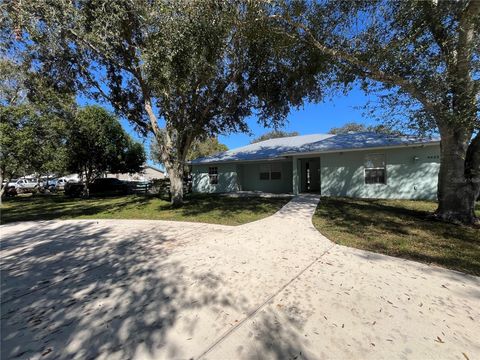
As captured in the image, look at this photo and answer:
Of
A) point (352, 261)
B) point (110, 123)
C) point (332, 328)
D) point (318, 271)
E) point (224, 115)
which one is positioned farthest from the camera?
point (110, 123)

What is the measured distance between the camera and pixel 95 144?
60.5ft

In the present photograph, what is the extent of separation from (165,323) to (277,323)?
1225 mm

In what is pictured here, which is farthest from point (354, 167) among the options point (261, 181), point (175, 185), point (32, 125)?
point (32, 125)

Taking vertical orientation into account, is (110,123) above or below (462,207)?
above

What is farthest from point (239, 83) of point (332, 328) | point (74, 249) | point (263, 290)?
point (332, 328)

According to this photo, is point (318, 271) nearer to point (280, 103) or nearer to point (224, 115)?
point (280, 103)

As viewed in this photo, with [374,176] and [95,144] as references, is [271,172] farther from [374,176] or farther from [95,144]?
[95,144]

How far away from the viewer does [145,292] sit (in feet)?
11.3

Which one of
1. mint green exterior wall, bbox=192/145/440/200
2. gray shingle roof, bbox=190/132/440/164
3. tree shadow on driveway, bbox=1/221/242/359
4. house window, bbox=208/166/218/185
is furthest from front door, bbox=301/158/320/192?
tree shadow on driveway, bbox=1/221/242/359

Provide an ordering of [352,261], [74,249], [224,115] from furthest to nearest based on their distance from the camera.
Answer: [224,115], [74,249], [352,261]

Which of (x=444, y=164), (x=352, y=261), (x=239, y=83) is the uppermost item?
(x=239, y=83)

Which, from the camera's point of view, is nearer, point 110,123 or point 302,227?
A: point 302,227

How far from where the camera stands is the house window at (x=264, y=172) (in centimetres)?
1861

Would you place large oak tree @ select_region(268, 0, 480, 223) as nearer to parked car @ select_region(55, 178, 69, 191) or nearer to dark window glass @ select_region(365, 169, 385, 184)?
dark window glass @ select_region(365, 169, 385, 184)
